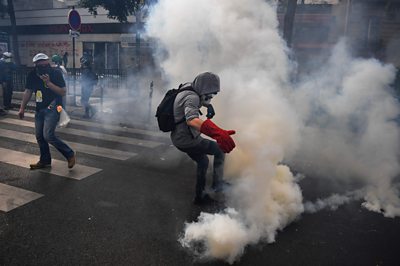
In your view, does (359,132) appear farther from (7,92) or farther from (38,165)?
(7,92)

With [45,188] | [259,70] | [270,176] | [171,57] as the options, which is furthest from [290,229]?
[171,57]

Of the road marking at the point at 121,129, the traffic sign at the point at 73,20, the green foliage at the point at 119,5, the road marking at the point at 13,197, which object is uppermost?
the green foliage at the point at 119,5

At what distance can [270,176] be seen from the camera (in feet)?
12.2

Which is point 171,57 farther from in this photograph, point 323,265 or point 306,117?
point 323,265

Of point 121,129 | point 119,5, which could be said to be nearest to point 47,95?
point 121,129

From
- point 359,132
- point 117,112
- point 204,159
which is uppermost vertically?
point 359,132

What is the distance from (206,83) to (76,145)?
399 cm

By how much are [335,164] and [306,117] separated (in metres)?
2.16

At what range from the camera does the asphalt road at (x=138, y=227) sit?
3.03 m

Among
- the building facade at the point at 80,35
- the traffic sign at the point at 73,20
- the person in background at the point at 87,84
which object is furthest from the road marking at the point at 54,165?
the building facade at the point at 80,35

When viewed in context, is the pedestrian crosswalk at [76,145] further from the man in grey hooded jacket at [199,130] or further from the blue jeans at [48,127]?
the man in grey hooded jacket at [199,130]

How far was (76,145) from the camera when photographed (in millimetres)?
6719

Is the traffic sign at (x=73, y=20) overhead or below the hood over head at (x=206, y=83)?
overhead

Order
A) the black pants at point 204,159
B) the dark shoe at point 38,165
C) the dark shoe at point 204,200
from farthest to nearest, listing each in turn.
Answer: the dark shoe at point 38,165 → the dark shoe at point 204,200 → the black pants at point 204,159
